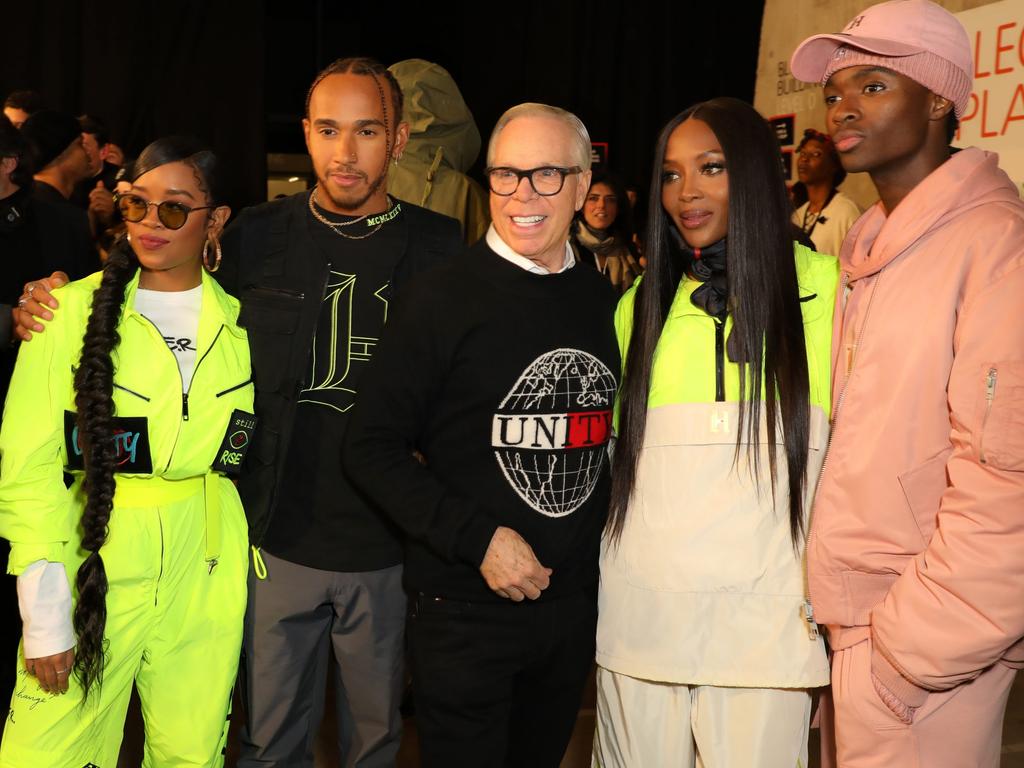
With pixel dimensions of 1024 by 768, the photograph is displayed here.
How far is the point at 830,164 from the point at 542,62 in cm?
324

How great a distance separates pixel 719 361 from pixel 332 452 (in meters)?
0.88

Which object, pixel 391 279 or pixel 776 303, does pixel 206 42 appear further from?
pixel 776 303

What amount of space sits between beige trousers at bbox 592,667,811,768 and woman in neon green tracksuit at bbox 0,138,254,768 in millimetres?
807

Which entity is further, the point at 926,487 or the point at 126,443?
the point at 126,443

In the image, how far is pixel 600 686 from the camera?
2160 millimetres

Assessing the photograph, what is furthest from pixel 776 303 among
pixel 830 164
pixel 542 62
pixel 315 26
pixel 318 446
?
pixel 315 26

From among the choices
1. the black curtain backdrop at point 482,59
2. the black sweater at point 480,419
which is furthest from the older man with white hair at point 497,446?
the black curtain backdrop at point 482,59

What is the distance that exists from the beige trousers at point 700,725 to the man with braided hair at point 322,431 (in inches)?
24.2

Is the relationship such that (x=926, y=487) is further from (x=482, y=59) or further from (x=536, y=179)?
(x=482, y=59)

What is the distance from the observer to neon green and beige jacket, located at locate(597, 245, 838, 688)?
1950mm

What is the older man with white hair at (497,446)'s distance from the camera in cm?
202

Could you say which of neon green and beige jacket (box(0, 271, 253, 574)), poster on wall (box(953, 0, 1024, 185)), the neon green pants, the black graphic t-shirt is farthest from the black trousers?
poster on wall (box(953, 0, 1024, 185))

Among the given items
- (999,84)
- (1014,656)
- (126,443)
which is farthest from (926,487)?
(999,84)

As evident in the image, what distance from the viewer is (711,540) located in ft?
6.42
